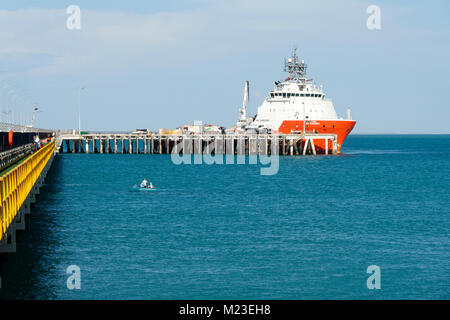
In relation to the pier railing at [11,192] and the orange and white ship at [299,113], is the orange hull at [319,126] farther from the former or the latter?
the pier railing at [11,192]

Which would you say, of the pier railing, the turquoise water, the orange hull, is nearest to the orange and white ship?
the orange hull

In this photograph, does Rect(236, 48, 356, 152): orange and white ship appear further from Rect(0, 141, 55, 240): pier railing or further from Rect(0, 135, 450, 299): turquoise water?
Rect(0, 141, 55, 240): pier railing

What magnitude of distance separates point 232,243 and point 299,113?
7865cm

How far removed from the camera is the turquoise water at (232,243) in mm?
24422

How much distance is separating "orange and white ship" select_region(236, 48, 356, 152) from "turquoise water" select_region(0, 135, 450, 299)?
45608mm

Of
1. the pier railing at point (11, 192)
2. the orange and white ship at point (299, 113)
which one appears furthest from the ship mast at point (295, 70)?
the pier railing at point (11, 192)

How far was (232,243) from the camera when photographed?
3294 cm

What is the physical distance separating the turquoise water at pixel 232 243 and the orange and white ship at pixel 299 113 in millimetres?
45608

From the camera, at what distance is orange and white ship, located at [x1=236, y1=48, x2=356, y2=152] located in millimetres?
107875
